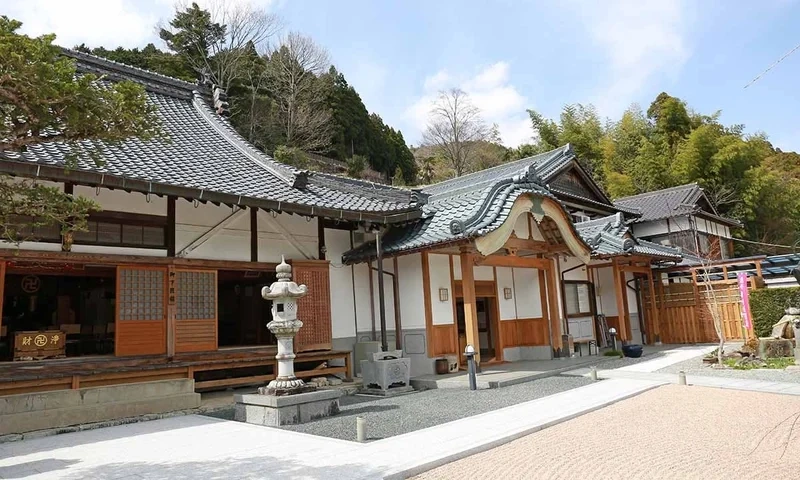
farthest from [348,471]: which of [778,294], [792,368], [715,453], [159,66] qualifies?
[159,66]

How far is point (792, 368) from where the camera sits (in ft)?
37.6

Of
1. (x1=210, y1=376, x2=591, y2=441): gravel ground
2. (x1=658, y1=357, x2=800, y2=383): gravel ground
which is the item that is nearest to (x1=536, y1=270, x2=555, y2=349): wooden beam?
(x1=658, y1=357, x2=800, y2=383): gravel ground

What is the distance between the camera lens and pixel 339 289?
1253 cm

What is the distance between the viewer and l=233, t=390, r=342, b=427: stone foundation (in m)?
7.72

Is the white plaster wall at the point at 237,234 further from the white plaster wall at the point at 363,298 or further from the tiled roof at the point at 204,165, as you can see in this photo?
the white plaster wall at the point at 363,298

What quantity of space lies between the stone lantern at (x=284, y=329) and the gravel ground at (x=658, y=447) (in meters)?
3.46

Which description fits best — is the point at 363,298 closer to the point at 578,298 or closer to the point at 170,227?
the point at 170,227

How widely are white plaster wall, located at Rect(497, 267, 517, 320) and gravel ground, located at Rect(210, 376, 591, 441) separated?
139 inches

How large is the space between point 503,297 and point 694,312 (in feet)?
28.9

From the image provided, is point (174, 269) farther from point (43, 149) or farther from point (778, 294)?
point (778, 294)

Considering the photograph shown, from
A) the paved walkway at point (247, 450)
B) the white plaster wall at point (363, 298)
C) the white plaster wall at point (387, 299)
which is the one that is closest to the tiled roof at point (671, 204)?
the white plaster wall at point (387, 299)

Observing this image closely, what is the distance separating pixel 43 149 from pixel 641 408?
33.3ft

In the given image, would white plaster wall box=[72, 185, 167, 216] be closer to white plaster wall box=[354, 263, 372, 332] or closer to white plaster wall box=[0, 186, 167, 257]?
white plaster wall box=[0, 186, 167, 257]

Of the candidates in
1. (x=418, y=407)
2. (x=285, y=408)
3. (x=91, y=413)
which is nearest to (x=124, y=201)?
(x=91, y=413)
